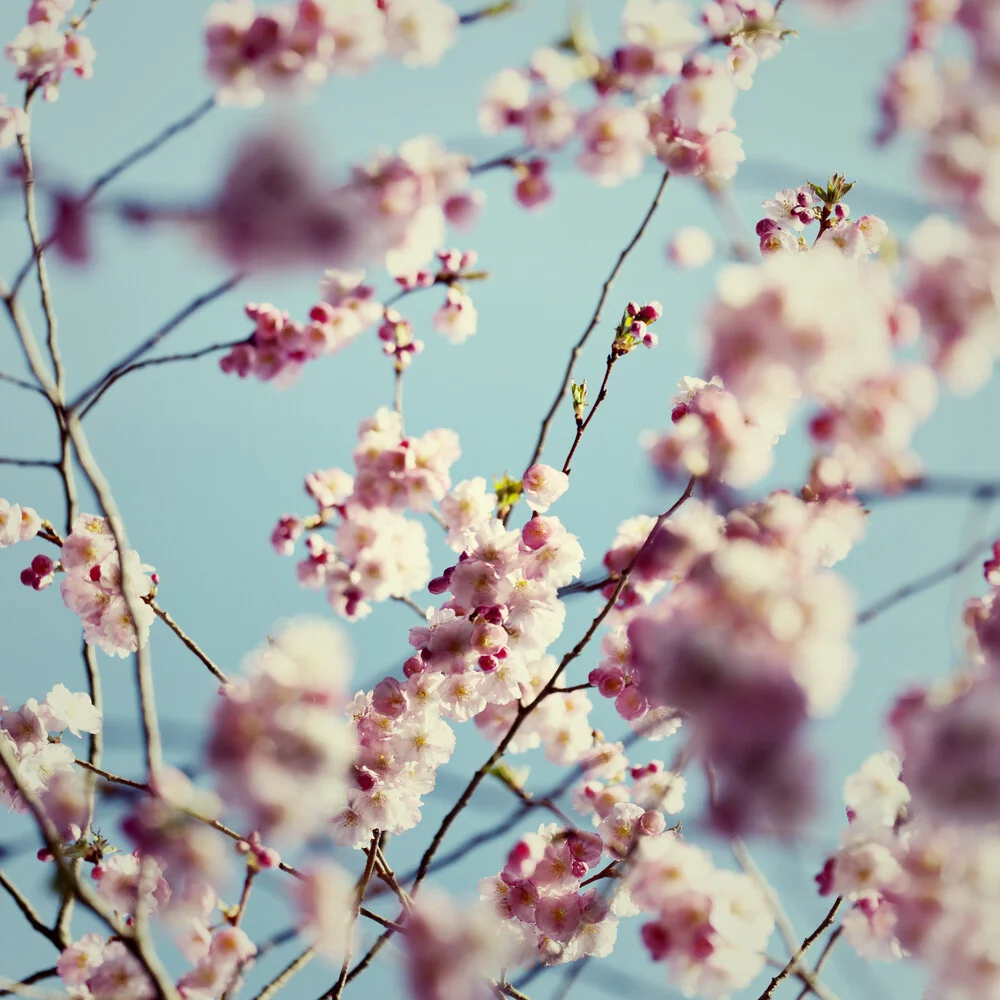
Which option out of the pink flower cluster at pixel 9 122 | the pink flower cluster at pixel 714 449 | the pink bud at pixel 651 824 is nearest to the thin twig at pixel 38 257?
the pink flower cluster at pixel 9 122

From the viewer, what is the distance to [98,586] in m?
2.40

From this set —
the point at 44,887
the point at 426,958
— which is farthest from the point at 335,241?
the point at 426,958

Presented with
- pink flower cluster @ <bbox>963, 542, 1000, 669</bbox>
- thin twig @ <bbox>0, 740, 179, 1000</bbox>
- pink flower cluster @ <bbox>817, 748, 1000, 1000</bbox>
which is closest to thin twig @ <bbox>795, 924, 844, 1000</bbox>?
pink flower cluster @ <bbox>817, 748, 1000, 1000</bbox>

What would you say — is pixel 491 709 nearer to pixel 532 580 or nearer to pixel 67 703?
pixel 532 580

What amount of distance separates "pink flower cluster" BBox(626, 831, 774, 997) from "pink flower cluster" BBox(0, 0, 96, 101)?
2709 mm

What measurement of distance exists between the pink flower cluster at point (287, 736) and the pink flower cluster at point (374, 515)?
433 mm

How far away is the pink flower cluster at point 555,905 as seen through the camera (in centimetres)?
268

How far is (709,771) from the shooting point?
5.83 feet

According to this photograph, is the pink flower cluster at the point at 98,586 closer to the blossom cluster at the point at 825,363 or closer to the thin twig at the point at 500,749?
the thin twig at the point at 500,749

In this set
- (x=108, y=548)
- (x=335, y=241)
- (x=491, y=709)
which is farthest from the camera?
(x=491, y=709)

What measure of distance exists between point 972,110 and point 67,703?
296cm

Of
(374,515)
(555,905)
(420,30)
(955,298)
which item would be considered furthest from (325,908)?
(420,30)

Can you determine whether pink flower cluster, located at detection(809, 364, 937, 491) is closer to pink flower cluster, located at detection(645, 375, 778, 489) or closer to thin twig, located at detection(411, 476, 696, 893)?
pink flower cluster, located at detection(645, 375, 778, 489)

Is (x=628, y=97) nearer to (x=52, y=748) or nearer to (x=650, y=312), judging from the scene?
(x=650, y=312)
